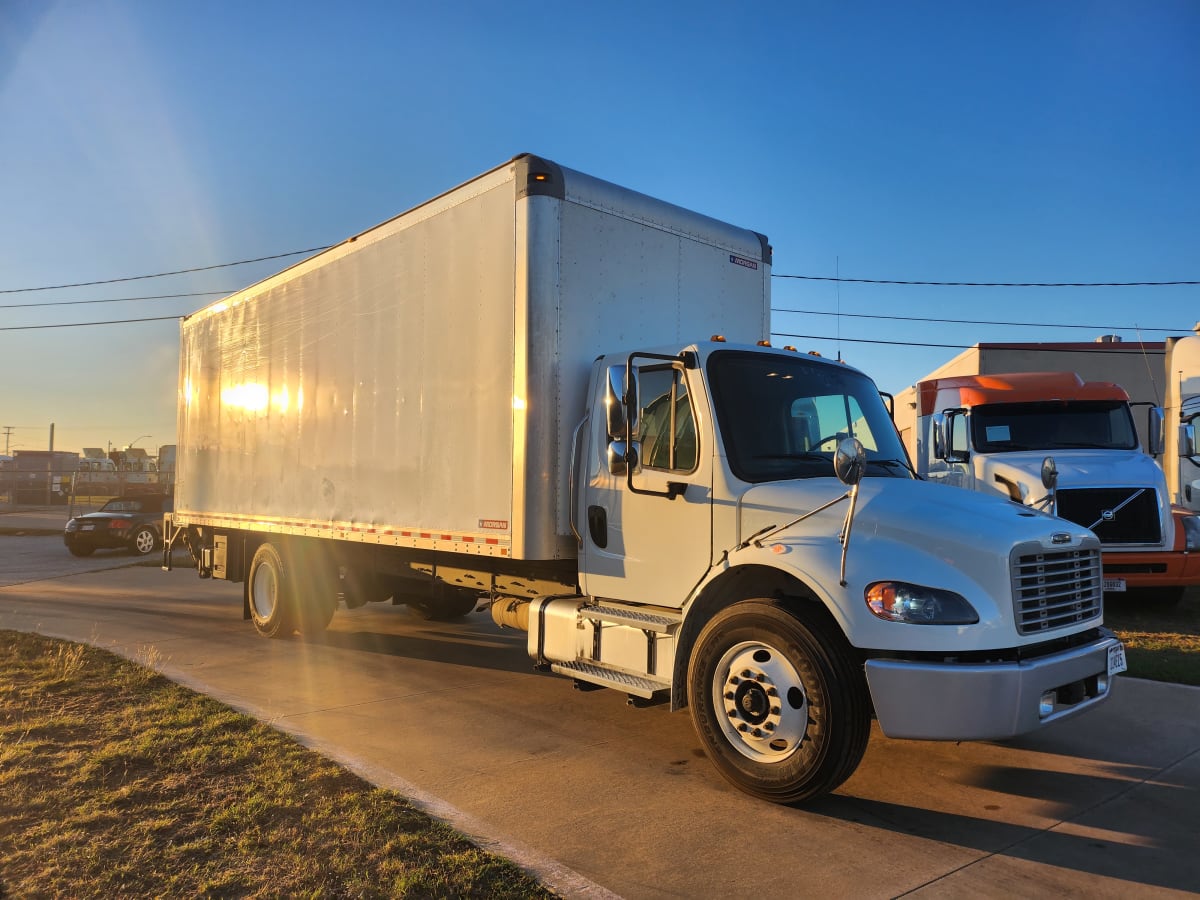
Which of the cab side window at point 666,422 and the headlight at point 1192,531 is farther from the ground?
the cab side window at point 666,422

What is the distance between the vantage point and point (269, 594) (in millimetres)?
9266

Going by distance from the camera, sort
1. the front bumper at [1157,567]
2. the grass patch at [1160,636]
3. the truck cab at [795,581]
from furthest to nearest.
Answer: the front bumper at [1157,567] < the grass patch at [1160,636] < the truck cab at [795,581]

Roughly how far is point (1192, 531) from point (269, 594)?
33.1ft

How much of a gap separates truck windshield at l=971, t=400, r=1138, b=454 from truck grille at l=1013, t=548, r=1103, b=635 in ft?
20.0

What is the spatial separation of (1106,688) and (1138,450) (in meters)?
6.91

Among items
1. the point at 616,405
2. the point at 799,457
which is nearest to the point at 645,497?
the point at 616,405

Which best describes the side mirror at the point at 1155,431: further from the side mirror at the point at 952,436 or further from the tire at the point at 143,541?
the tire at the point at 143,541

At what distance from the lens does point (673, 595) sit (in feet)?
16.5

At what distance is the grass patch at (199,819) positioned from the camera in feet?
10.9

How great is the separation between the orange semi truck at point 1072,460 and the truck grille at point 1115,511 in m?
0.01

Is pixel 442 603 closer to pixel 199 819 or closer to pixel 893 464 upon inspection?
pixel 199 819

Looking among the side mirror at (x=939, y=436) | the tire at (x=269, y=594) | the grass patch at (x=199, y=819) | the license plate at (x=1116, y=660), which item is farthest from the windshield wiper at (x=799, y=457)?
the tire at (x=269, y=594)

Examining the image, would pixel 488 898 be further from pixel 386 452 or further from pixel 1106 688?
pixel 386 452

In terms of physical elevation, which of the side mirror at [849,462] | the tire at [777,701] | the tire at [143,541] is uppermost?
the side mirror at [849,462]
